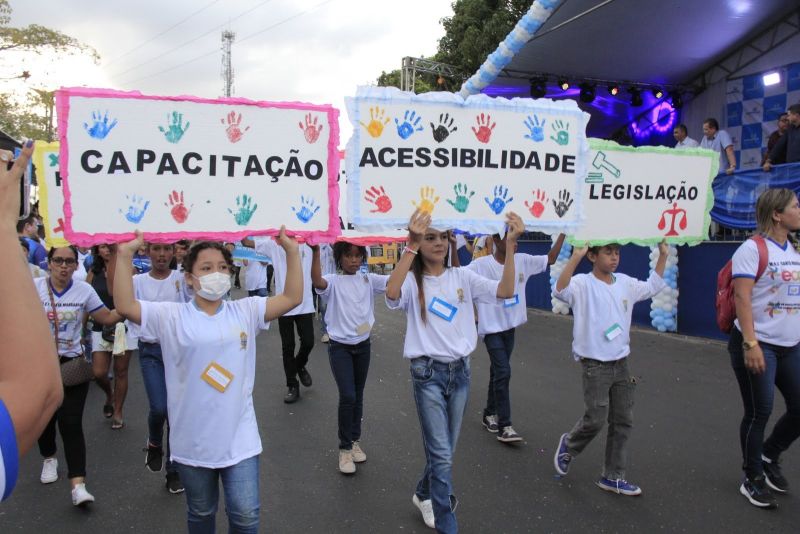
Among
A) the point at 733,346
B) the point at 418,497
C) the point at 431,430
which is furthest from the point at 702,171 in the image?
the point at 418,497

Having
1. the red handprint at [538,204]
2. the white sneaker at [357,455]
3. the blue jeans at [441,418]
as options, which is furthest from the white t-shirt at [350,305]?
the red handprint at [538,204]

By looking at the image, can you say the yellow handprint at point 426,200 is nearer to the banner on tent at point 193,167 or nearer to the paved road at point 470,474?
the banner on tent at point 193,167

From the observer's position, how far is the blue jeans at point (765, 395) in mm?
3623

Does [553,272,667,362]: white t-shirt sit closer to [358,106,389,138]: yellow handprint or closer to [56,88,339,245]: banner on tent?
[358,106,389,138]: yellow handprint

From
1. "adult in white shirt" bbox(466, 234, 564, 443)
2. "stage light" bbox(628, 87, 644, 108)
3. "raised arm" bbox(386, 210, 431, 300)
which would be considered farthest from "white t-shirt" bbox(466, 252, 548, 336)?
"stage light" bbox(628, 87, 644, 108)

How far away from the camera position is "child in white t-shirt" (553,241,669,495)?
151 inches

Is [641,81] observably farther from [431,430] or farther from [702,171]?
[431,430]

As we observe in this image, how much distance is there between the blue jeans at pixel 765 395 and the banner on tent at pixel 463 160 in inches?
61.7

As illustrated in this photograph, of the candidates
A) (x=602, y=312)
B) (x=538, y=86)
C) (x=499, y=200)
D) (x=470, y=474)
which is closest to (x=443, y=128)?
(x=499, y=200)

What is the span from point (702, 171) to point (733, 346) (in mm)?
1223

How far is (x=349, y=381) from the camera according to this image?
440 centimetres

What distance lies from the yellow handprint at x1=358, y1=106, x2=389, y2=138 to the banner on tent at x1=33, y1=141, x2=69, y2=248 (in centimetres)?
154

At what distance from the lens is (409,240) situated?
10.1 ft

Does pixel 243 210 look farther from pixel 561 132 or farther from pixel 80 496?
pixel 80 496
